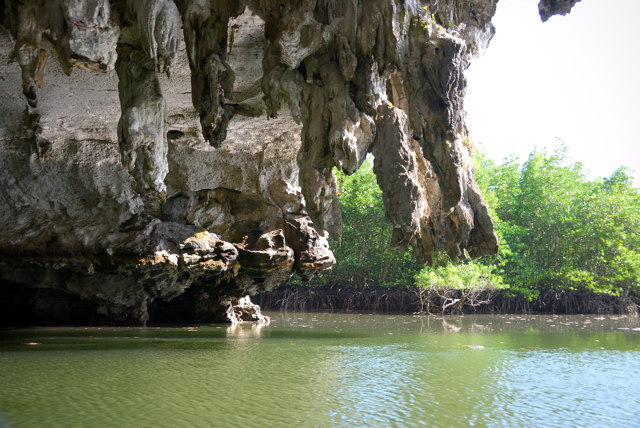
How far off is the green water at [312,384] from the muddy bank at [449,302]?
39.2ft

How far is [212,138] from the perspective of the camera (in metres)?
7.18

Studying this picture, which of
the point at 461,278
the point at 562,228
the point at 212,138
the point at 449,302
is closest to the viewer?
the point at 212,138

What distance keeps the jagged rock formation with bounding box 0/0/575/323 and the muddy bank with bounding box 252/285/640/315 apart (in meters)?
9.11

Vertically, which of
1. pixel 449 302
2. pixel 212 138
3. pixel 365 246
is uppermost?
pixel 365 246

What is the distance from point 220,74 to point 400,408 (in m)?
4.34

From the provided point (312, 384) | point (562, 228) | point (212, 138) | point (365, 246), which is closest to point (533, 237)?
point (562, 228)

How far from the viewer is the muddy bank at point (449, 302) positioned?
66.6 feet

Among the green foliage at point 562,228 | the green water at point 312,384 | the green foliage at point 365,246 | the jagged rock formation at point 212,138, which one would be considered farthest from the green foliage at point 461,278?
the green water at point 312,384

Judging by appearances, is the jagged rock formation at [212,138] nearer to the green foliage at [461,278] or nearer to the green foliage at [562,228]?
the green foliage at [461,278]

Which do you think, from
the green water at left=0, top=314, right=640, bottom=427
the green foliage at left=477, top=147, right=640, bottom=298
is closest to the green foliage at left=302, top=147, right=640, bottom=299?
the green foliage at left=477, top=147, right=640, bottom=298

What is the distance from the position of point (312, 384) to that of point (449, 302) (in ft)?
53.8

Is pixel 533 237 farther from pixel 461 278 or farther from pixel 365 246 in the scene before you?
pixel 365 246

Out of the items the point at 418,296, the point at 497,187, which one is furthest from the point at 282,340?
the point at 497,187

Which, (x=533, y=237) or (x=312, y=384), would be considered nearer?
(x=312, y=384)
